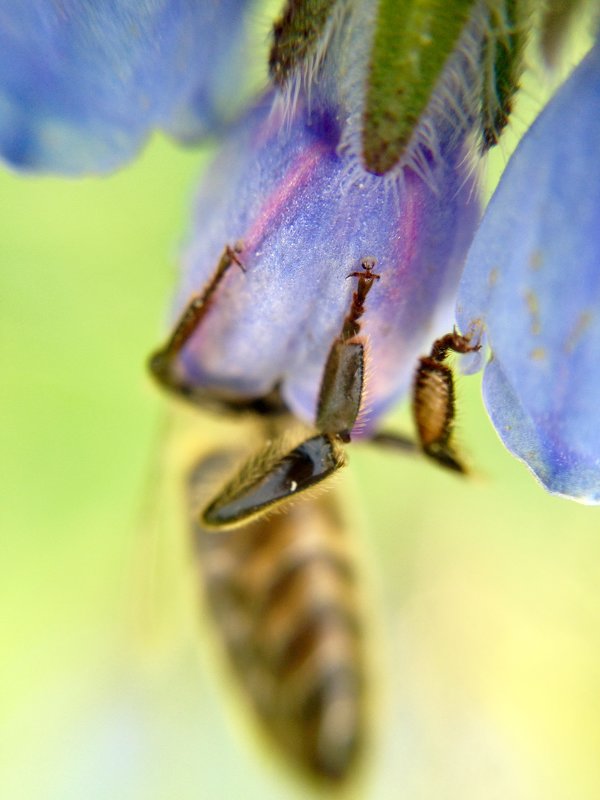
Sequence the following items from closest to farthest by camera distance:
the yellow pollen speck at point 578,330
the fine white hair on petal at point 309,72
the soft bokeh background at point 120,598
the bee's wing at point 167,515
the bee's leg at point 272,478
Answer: the yellow pollen speck at point 578,330 < the fine white hair on petal at point 309,72 < the bee's leg at point 272,478 < the bee's wing at point 167,515 < the soft bokeh background at point 120,598

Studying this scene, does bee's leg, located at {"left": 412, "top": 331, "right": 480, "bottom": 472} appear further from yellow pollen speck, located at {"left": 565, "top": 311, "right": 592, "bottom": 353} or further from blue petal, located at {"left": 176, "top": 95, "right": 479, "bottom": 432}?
yellow pollen speck, located at {"left": 565, "top": 311, "right": 592, "bottom": 353}

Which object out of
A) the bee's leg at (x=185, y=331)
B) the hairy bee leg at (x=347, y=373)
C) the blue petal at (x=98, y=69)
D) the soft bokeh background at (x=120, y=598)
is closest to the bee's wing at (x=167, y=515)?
the bee's leg at (x=185, y=331)

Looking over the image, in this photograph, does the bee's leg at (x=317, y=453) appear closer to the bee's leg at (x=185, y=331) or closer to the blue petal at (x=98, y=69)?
the bee's leg at (x=185, y=331)

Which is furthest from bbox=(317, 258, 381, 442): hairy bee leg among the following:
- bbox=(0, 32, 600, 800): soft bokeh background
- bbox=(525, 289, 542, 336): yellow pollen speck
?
bbox=(0, 32, 600, 800): soft bokeh background

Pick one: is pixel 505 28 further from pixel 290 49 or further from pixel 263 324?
pixel 263 324

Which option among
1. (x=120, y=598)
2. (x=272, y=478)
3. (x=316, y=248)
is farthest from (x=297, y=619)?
(x=120, y=598)

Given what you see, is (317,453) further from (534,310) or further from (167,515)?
(167,515)

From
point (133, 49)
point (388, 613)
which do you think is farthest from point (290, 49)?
point (388, 613)
